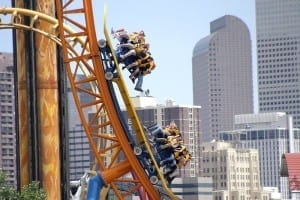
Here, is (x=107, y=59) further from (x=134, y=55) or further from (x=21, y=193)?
(x=21, y=193)

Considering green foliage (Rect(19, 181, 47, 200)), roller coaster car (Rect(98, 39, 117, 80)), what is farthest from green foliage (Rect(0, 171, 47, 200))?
roller coaster car (Rect(98, 39, 117, 80))

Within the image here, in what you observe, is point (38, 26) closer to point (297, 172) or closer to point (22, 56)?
point (22, 56)

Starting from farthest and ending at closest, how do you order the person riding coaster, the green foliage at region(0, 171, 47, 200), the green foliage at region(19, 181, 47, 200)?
the person riding coaster
the green foliage at region(0, 171, 47, 200)
the green foliage at region(19, 181, 47, 200)

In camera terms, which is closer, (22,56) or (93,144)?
(93,144)

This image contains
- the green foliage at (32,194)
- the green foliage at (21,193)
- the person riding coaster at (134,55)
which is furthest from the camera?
the person riding coaster at (134,55)

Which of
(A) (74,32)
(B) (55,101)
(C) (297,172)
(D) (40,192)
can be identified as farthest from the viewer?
(B) (55,101)

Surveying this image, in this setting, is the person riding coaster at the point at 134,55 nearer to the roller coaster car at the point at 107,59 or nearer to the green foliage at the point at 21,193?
the roller coaster car at the point at 107,59

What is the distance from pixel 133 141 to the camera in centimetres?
6259

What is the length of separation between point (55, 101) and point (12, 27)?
18.1 feet

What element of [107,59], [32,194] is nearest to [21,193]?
[32,194]

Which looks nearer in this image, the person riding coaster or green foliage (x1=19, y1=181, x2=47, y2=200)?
green foliage (x1=19, y1=181, x2=47, y2=200)

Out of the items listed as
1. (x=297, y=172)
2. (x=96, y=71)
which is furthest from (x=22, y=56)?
(x=297, y=172)

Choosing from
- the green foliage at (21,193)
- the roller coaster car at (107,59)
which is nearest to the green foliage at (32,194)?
the green foliage at (21,193)

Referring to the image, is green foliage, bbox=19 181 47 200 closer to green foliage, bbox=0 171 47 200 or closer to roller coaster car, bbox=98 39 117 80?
green foliage, bbox=0 171 47 200
